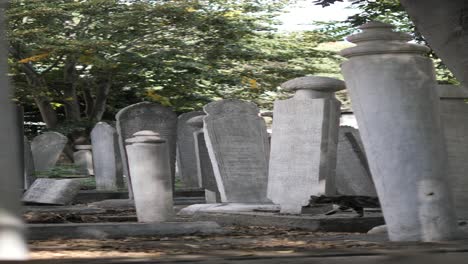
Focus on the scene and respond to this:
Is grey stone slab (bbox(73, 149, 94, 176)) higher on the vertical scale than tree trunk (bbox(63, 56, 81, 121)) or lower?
lower

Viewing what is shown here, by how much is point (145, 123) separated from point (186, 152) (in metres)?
3.18

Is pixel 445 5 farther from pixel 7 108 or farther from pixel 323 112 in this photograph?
pixel 7 108

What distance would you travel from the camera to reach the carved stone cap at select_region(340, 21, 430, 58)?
268 inches

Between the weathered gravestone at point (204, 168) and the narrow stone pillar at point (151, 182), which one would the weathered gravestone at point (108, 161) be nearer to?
the weathered gravestone at point (204, 168)

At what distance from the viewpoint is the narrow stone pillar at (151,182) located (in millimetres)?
11297

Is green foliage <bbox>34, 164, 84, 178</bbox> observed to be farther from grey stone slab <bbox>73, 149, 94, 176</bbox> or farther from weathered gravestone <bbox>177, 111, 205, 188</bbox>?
weathered gravestone <bbox>177, 111, 205, 188</bbox>

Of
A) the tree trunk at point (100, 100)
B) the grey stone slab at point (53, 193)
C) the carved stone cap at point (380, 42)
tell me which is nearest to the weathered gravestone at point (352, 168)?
the grey stone slab at point (53, 193)

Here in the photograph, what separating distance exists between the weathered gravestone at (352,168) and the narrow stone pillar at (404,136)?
6.65 metres

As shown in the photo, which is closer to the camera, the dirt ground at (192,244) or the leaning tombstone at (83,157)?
the dirt ground at (192,244)

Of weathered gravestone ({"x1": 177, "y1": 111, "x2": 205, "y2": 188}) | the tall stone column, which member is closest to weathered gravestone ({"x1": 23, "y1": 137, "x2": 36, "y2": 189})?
weathered gravestone ({"x1": 177, "y1": 111, "x2": 205, "y2": 188})

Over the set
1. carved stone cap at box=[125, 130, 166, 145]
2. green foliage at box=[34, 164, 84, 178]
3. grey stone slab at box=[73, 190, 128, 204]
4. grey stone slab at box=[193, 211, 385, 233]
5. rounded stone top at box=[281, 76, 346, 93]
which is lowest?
grey stone slab at box=[193, 211, 385, 233]

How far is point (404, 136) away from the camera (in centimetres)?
→ 661

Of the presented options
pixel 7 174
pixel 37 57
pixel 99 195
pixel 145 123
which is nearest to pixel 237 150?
pixel 145 123

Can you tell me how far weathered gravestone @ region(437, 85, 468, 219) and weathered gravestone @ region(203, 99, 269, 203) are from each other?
425 centimetres
